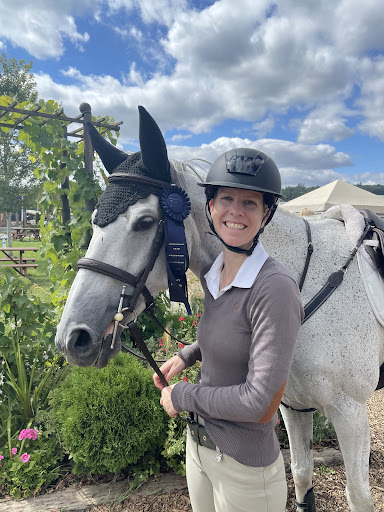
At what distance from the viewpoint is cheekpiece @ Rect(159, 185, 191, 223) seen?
1.54m

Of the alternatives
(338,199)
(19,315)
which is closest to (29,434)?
(19,315)

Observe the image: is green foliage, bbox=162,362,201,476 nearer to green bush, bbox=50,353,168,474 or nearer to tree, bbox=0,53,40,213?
green bush, bbox=50,353,168,474

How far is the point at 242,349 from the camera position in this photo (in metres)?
1.24

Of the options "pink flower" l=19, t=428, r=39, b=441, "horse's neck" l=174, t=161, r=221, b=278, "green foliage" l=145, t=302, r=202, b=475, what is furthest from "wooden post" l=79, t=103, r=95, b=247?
"horse's neck" l=174, t=161, r=221, b=278

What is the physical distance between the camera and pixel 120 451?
110 inches

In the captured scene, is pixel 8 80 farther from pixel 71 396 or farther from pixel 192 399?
pixel 192 399

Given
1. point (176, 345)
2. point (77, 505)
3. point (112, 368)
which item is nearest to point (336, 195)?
point (176, 345)

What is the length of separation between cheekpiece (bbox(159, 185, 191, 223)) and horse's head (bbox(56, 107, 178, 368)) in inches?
1.8

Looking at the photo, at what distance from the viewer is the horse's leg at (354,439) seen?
1726 mm

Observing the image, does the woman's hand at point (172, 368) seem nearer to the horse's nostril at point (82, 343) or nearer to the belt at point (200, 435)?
the belt at point (200, 435)

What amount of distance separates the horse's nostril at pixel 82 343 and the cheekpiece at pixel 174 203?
61cm

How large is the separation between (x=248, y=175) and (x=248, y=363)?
689 millimetres

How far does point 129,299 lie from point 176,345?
268cm

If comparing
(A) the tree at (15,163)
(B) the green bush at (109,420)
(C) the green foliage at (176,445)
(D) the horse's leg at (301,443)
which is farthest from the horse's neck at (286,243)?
(A) the tree at (15,163)
